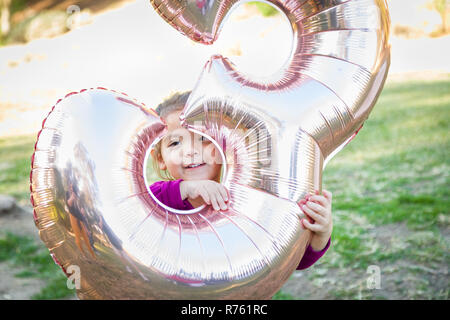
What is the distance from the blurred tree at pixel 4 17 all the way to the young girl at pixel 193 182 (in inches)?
397

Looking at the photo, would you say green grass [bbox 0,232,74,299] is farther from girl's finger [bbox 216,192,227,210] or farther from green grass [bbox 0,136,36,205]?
girl's finger [bbox 216,192,227,210]

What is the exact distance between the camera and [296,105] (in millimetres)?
1417

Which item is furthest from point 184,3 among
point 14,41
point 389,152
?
point 14,41

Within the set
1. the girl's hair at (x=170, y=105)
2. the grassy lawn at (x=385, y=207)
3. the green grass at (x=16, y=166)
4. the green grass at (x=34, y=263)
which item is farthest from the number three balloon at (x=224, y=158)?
the green grass at (x=16, y=166)

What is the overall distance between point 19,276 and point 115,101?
2.34 m

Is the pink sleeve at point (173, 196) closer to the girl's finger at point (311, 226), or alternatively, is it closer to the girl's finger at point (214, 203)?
the girl's finger at point (214, 203)

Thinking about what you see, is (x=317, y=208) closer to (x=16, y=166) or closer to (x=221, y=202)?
(x=221, y=202)

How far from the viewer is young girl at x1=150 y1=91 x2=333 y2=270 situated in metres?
1.44

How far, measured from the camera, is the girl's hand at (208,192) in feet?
4.59

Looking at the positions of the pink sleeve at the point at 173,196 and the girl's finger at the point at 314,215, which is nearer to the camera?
the girl's finger at the point at 314,215

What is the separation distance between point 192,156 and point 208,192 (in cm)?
21

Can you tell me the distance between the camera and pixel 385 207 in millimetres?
4008

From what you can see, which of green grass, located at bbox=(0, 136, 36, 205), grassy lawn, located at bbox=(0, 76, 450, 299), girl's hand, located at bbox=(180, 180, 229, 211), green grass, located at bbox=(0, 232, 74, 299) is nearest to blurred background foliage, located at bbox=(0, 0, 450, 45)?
grassy lawn, located at bbox=(0, 76, 450, 299)
